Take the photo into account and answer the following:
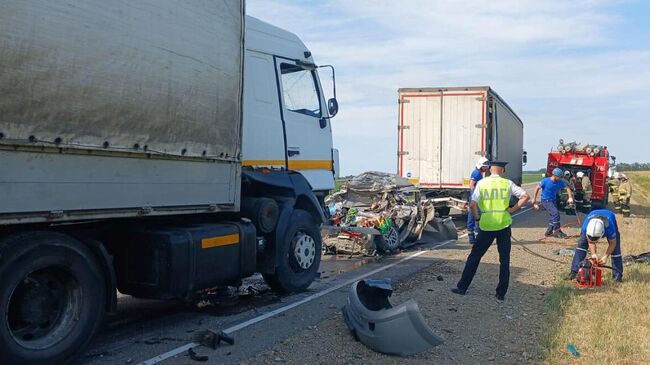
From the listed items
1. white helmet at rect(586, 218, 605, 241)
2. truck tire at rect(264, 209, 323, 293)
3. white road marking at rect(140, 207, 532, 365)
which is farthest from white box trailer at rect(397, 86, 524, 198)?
truck tire at rect(264, 209, 323, 293)

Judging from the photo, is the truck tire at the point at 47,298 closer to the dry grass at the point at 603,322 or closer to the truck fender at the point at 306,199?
the truck fender at the point at 306,199

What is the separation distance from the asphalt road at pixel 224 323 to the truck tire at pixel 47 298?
0.43 m

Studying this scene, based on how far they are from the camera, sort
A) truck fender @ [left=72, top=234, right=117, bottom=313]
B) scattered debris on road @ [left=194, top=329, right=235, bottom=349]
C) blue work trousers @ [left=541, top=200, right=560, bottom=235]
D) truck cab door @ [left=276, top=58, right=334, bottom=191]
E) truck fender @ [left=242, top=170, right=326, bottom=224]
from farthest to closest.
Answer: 1. blue work trousers @ [left=541, top=200, right=560, bottom=235]
2. truck cab door @ [left=276, top=58, right=334, bottom=191]
3. truck fender @ [left=242, top=170, right=326, bottom=224]
4. scattered debris on road @ [left=194, top=329, right=235, bottom=349]
5. truck fender @ [left=72, top=234, right=117, bottom=313]

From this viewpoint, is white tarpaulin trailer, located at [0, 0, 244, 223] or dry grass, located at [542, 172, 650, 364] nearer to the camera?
white tarpaulin trailer, located at [0, 0, 244, 223]

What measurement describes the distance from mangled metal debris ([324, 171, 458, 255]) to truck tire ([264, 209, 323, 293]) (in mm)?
2910

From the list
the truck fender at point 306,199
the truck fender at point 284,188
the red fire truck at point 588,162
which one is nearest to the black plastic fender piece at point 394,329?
the truck fender at point 284,188

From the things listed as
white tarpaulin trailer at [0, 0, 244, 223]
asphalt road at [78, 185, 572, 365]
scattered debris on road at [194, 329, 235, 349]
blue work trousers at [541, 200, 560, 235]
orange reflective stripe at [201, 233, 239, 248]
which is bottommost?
asphalt road at [78, 185, 572, 365]

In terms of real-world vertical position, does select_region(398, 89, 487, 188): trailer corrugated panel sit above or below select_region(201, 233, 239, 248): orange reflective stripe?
above

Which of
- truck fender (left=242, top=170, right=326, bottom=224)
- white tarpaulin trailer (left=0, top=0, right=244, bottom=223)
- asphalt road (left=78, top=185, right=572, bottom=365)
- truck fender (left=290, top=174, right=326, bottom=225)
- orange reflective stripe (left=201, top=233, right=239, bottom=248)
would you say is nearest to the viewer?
white tarpaulin trailer (left=0, top=0, right=244, bottom=223)

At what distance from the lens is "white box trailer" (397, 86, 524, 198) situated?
15.8 metres

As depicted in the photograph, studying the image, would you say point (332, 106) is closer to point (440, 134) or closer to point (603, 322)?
point (603, 322)

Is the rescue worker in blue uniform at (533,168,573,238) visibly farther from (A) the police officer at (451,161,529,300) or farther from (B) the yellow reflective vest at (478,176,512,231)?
(B) the yellow reflective vest at (478,176,512,231)

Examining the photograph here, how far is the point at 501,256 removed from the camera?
7.45m

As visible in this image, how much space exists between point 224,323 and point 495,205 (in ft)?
11.7
